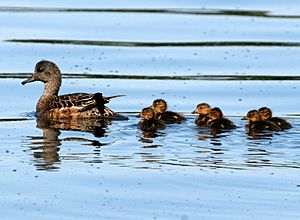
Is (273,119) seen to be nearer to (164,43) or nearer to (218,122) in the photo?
(218,122)

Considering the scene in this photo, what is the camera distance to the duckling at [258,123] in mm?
14680

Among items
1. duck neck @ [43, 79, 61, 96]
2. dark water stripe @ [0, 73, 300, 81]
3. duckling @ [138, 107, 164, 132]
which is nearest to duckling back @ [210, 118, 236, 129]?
duckling @ [138, 107, 164, 132]

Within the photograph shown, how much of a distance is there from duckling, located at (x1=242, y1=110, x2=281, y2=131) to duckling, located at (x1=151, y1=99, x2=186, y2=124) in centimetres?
95

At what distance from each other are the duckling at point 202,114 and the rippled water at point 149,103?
15 cm

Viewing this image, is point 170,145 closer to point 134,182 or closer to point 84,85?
point 134,182

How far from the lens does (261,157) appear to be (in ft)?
42.4

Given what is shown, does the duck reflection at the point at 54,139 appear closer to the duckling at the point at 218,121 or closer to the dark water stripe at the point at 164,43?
the duckling at the point at 218,121

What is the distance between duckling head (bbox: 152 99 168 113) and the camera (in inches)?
616

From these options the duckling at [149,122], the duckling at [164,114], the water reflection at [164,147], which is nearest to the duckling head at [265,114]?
the water reflection at [164,147]

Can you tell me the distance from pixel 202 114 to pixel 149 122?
81 cm

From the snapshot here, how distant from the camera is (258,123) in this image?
579 inches

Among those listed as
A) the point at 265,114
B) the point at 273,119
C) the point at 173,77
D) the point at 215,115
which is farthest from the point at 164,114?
the point at 173,77

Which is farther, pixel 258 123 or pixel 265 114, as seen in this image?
pixel 265 114

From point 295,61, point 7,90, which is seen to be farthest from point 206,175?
point 295,61
